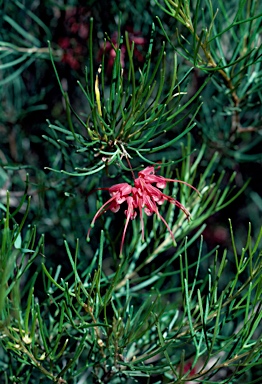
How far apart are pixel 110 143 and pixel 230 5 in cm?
38

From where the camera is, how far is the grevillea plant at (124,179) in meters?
0.49

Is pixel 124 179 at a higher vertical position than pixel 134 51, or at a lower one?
lower

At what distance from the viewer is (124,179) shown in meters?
0.59

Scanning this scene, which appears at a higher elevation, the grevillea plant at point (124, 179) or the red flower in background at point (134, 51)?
the red flower in background at point (134, 51)

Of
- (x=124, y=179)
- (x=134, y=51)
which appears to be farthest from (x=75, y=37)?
(x=124, y=179)

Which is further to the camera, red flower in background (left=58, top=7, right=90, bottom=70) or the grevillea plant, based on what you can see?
red flower in background (left=58, top=7, right=90, bottom=70)

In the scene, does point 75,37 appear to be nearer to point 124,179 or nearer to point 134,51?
point 134,51

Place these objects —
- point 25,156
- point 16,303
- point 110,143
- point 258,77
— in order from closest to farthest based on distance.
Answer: point 16,303, point 110,143, point 258,77, point 25,156

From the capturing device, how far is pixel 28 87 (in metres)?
0.92

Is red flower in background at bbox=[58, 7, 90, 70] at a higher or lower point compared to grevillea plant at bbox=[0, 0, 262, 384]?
higher

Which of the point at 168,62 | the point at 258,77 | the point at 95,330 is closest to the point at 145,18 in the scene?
the point at 168,62

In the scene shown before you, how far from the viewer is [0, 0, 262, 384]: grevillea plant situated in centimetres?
49

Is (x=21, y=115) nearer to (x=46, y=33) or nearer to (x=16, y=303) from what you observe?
(x=46, y=33)

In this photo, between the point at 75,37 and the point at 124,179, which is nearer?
the point at 124,179
